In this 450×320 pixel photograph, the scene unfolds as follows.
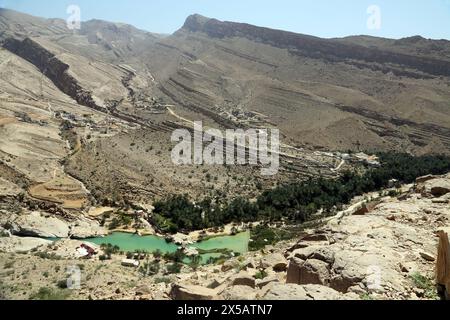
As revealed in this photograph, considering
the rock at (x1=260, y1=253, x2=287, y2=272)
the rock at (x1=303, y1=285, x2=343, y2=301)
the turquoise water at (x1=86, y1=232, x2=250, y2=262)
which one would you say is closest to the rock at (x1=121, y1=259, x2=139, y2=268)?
the turquoise water at (x1=86, y1=232, x2=250, y2=262)

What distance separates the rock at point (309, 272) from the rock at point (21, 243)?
61.1ft

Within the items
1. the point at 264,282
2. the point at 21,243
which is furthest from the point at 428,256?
the point at 21,243

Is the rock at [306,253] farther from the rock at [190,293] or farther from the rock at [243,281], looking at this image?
the rock at [190,293]

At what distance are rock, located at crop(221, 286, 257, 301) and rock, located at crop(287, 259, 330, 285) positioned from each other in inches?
68.3

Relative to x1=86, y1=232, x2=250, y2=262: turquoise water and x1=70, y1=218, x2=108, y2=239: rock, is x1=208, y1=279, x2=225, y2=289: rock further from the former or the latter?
x1=70, y1=218, x2=108, y2=239: rock

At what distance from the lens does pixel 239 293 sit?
1080cm

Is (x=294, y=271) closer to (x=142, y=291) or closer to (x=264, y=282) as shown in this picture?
(x=264, y=282)

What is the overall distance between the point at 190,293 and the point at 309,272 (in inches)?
126

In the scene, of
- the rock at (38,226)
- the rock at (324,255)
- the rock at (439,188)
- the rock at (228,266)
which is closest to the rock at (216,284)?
the rock at (324,255)

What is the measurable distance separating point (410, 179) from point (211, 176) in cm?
2056

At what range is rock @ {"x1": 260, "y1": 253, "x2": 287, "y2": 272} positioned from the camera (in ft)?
48.8
